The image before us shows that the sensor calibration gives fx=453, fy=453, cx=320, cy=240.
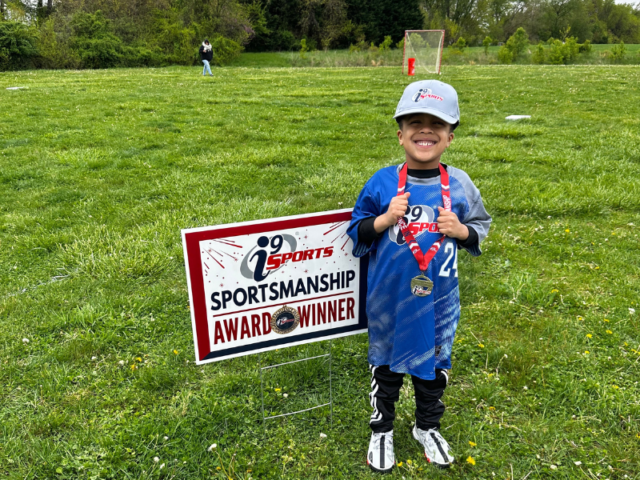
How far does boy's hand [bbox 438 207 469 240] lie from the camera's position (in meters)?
2.04

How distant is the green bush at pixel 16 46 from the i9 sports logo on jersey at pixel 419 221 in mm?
31617

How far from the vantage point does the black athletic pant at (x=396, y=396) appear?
7.80 ft

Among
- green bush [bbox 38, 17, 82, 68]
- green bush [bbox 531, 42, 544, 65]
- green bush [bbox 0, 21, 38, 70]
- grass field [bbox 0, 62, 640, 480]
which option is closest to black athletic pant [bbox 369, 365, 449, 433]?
grass field [bbox 0, 62, 640, 480]

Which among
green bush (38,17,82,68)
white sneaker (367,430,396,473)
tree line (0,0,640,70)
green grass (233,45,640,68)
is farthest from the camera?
green grass (233,45,640,68)

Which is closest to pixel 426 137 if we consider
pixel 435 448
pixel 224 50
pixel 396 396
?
pixel 396 396

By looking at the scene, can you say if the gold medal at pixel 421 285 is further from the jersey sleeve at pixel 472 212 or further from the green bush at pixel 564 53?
the green bush at pixel 564 53

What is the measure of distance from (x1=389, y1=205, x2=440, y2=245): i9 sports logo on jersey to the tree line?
1248 inches

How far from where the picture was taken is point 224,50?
33.5 metres

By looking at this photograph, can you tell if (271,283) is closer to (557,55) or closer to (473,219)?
(473,219)

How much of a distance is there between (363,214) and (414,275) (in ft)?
1.28

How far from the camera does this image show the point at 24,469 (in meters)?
2.27

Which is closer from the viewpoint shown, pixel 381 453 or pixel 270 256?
pixel 270 256

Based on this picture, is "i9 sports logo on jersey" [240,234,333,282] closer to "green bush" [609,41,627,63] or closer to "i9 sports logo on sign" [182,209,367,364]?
"i9 sports logo on sign" [182,209,367,364]

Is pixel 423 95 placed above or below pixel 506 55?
below
